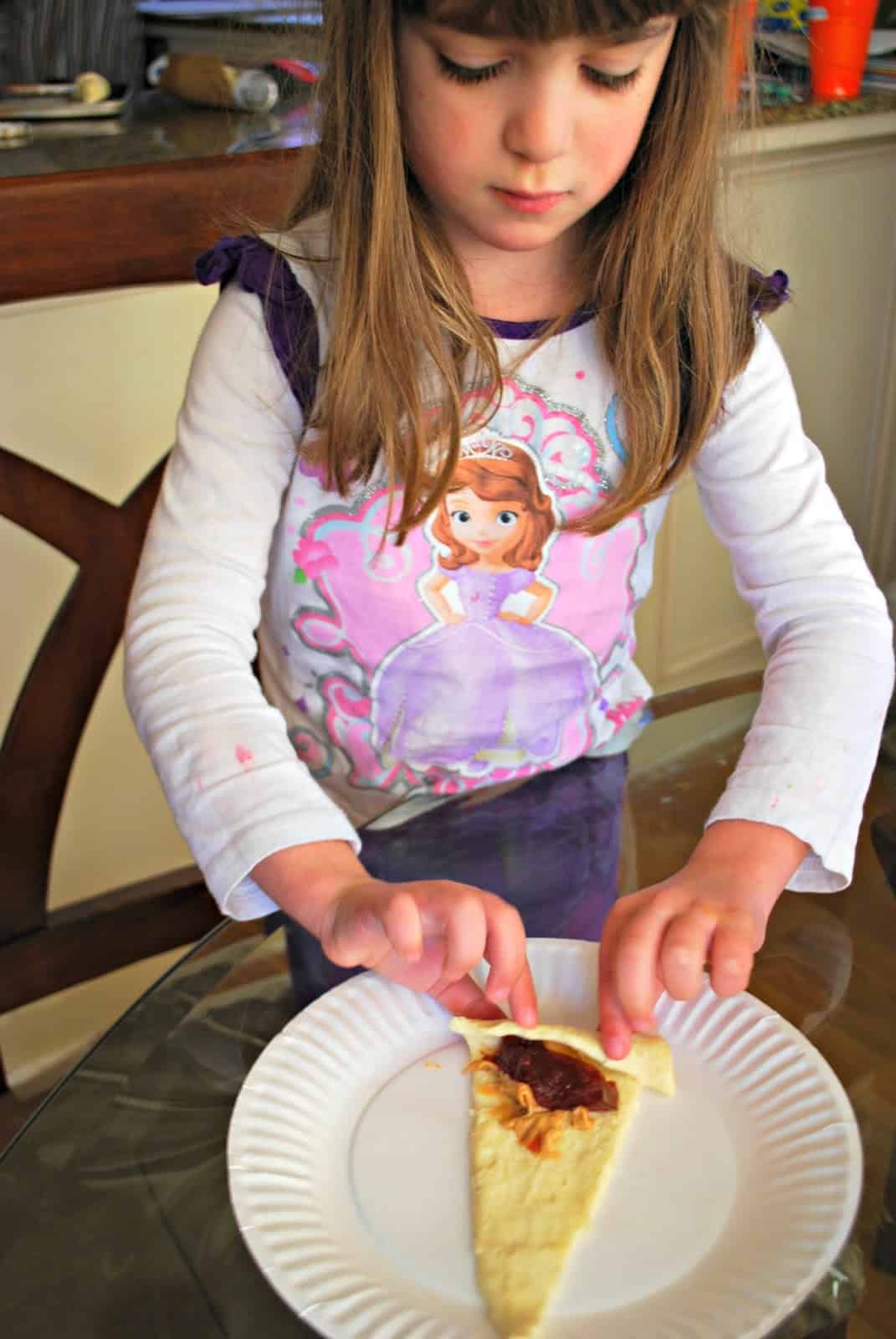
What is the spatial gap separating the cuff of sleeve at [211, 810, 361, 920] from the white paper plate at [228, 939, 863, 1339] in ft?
0.31

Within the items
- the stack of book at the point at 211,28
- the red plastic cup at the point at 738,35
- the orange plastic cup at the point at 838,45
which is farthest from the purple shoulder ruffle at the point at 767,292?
the orange plastic cup at the point at 838,45

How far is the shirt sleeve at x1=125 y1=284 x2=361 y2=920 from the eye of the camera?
766mm

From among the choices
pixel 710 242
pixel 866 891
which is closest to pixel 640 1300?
pixel 866 891

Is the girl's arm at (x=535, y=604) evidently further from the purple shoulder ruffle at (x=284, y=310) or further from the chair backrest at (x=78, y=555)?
the chair backrest at (x=78, y=555)

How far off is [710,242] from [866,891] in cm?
43

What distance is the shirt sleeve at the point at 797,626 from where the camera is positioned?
2.61 feet

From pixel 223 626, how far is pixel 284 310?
0.71 feet

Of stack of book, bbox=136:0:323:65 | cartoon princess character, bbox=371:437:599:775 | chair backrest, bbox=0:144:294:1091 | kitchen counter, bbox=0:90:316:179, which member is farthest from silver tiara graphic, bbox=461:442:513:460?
stack of book, bbox=136:0:323:65

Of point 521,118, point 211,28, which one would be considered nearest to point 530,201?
point 521,118

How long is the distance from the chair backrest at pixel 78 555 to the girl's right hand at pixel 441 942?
673mm

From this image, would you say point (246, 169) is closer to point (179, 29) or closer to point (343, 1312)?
point (343, 1312)

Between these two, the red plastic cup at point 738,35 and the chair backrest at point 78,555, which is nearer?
the red plastic cup at point 738,35

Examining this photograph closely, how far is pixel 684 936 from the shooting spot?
669 millimetres

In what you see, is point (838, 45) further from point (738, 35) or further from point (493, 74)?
point (493, 74)
